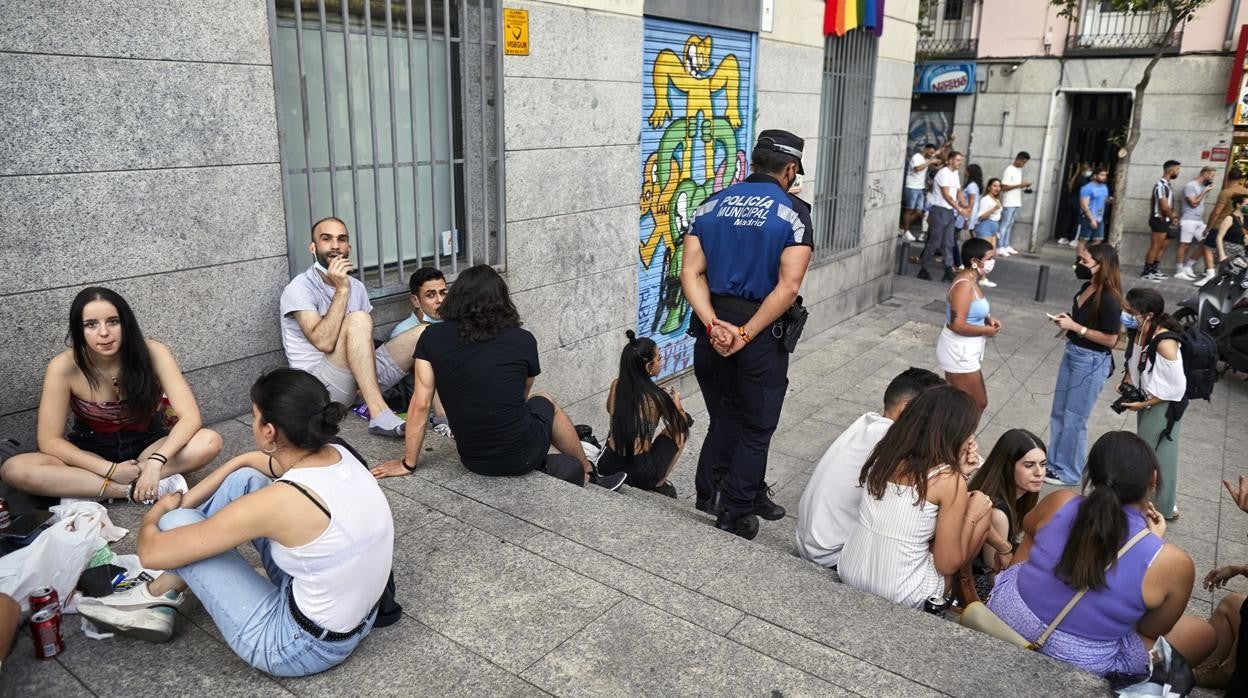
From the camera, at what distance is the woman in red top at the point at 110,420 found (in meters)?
3.93

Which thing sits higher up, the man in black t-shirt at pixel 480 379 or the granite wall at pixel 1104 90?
the granite wall at pixel 1104 90

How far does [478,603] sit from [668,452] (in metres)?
2.04

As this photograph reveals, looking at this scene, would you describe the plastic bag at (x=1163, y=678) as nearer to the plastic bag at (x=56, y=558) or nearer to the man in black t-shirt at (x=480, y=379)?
the man in black t-shirt at (x=480, y=379)

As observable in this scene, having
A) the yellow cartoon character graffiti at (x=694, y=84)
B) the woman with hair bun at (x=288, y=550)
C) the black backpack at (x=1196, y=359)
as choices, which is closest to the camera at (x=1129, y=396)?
the black backpack at (x=1196, y=359)

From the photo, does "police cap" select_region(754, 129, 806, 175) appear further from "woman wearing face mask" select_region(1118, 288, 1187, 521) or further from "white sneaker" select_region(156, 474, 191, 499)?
"white sneaker" select_region(156, 474, 191, 499)

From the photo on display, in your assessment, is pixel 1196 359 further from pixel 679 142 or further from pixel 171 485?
pixel 171 485

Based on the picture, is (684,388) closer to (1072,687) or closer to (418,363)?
(418,363)

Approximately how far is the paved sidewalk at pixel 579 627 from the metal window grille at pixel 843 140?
641cm

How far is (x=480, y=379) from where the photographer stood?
14.3 ft

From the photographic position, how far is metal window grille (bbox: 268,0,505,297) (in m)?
5.16

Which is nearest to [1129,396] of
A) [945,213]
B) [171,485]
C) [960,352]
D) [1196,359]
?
[1196,359]

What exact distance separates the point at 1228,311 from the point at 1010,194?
6728mm

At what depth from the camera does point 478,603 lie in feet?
11.2

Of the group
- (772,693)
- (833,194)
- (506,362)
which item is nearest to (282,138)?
(506,362)
